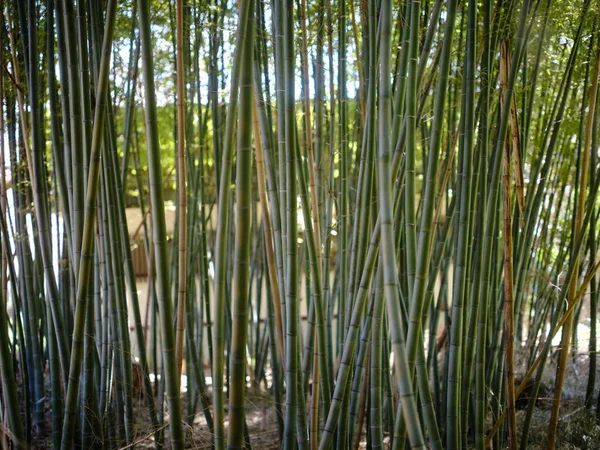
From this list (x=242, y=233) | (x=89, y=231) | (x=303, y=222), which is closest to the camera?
(x=242, y=233)

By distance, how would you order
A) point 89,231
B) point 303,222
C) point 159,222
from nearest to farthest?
1. point 159,222
2. point 89,231
3. point 303,222

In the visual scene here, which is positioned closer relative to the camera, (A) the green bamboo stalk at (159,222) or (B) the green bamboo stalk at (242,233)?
(B) the green bamboo stalk at (242,233)

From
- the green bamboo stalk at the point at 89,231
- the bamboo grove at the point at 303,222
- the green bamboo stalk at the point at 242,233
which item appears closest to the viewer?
the green bamboo stalk at the point at 242,233

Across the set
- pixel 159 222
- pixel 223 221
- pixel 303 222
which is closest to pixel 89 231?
pixel 159 222

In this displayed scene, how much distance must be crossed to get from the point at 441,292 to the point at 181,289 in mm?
1701

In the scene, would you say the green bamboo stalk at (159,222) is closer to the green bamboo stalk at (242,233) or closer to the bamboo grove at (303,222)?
the bamboo grove at (303,222)

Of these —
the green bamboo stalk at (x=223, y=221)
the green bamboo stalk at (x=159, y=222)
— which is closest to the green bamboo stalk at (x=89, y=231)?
the green bamboo stalk at (x=159, y=222)

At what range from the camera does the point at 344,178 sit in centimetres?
223

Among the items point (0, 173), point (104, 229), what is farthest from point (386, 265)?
point (0, 173)

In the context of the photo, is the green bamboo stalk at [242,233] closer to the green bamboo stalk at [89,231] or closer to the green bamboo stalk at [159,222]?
the green bamboo stalk at [159,222]

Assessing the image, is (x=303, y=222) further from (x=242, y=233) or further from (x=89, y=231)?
(x=89, y=231)

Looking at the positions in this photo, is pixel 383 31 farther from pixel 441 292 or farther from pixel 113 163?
pixel 441 292

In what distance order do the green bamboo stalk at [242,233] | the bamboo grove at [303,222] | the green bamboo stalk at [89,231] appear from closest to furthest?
the green bamboo stalk at [242,233], the bamboo grove at [303,222], the green bamboo stalk at [89,231]

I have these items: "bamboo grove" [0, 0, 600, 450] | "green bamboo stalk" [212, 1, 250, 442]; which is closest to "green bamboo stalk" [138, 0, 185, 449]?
"bamboo grove" [0, 0, 600, 450]
